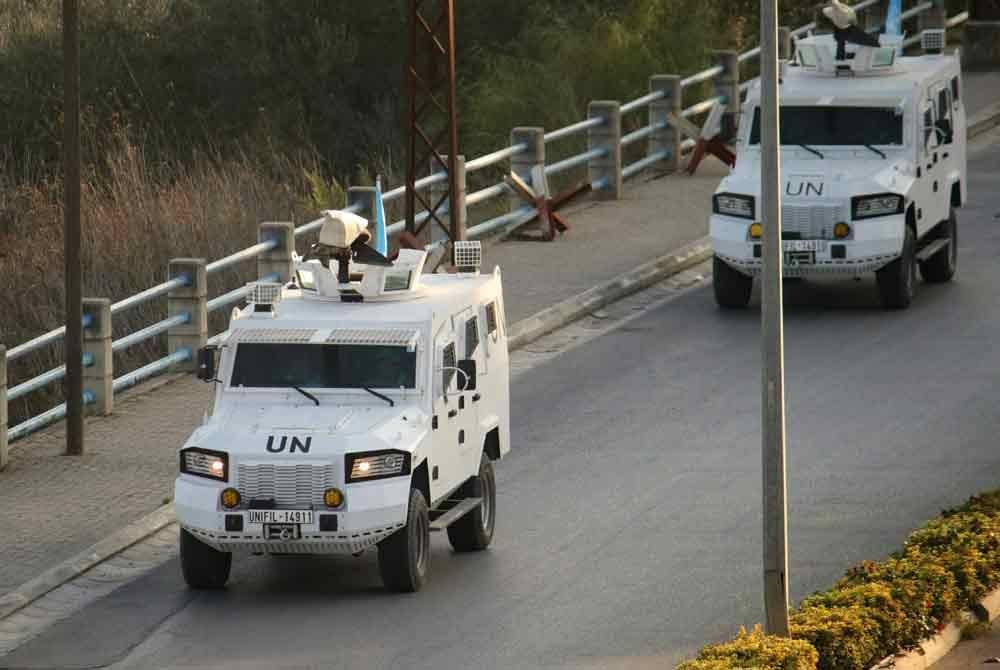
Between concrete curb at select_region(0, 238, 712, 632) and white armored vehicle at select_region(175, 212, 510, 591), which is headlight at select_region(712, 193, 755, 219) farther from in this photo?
white armored vehicle at select_region(175, 212, 510, 591)

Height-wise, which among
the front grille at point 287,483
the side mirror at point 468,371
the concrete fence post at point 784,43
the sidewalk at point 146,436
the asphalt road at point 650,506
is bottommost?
the asphalt road at point 650,506

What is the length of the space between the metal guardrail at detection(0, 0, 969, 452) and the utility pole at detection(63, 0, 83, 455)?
0.50 m

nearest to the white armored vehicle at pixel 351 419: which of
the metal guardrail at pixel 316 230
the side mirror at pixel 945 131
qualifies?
the metal guardrail at pixel 316 230

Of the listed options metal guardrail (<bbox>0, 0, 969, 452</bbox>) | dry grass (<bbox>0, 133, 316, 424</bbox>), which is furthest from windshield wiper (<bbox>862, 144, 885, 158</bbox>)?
dry grass (<bbox>0, 133, 316, 424</bbox>)

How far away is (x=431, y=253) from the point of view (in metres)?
18.8

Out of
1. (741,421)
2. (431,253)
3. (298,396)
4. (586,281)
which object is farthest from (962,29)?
(298,396)

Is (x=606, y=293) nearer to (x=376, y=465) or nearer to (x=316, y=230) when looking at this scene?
(x=316, y=230)

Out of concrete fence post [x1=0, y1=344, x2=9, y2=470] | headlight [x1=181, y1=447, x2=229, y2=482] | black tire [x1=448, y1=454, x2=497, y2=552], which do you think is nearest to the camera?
headlight [x1=181, y1=447, x2=229, y2=482]

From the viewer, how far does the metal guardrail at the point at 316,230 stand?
818 inches

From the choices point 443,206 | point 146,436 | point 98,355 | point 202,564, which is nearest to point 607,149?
point 443,206

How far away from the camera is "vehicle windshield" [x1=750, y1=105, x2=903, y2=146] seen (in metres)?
25.6

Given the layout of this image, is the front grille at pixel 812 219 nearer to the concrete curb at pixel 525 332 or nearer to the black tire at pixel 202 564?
the concrete curb at pixel 525 332

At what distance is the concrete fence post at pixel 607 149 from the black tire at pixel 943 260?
20.1 ft

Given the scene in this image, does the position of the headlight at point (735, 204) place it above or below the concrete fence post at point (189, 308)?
above
